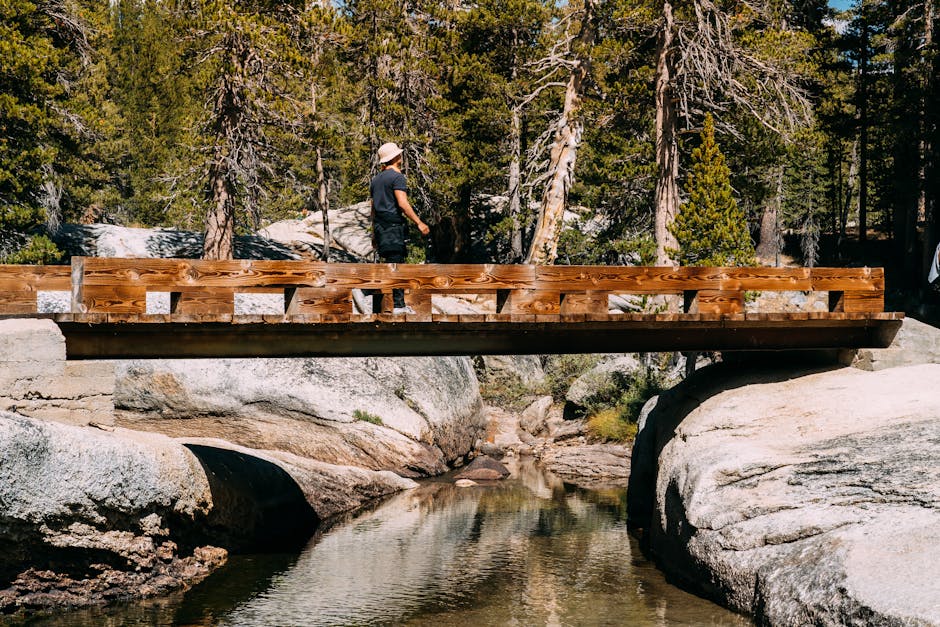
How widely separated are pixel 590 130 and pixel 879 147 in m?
20.8

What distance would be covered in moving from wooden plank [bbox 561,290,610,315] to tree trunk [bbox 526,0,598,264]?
13.8m

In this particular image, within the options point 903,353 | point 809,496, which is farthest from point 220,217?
point 809,496

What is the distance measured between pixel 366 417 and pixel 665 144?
10.9m

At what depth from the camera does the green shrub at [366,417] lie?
18672mm

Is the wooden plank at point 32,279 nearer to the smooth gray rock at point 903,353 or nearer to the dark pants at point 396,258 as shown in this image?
the dark pants at point 396,258

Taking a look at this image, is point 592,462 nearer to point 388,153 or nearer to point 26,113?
point 388,153

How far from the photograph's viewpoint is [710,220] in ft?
74.0

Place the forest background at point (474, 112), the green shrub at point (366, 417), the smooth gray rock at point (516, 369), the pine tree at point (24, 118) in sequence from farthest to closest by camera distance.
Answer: the smooth gray rock at point (516, 369), the forest background at point (474, 112), the pine tree at point (24, 118), the green shrub at point (366, 417)

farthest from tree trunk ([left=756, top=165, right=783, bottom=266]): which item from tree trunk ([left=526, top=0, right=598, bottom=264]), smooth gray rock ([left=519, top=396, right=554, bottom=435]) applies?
smooth gray rock ([left=519, top=396, right=554, bottom=435])

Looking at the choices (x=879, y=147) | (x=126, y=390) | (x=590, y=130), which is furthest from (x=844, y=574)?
(x=879, y=147)

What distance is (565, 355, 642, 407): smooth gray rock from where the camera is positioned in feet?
82.4

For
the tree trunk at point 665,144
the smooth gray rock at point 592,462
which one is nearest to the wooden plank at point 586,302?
the smooth gray rock at point 592,462

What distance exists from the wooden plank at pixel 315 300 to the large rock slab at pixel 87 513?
2484mm

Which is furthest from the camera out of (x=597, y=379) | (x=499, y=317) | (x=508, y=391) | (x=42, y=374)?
(x=508, y=391)
